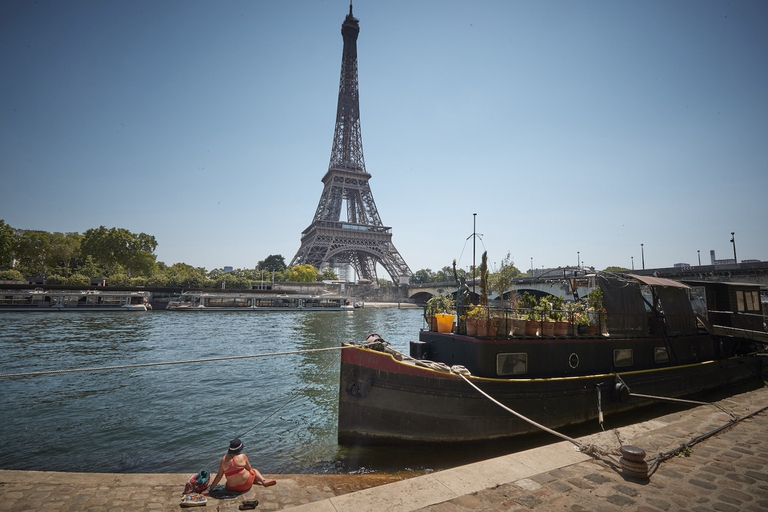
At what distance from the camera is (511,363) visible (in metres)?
8.59

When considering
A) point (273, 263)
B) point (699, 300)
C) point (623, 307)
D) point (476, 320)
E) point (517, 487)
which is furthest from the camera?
point (273, 263)

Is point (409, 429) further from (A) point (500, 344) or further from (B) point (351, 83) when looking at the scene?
(B) point (351, 83)

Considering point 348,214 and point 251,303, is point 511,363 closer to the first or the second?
point 251,303

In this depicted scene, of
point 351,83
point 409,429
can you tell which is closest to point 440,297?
point 409,429

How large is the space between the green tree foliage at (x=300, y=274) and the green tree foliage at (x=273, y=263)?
27.1 metres

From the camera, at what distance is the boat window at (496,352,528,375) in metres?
8.48

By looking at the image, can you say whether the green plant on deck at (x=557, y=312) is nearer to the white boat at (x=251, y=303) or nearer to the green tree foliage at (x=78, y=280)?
the white boat at (x=251, y=303)

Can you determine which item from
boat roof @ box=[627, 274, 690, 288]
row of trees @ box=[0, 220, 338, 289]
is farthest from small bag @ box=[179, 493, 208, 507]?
row of trees @ box=[0, 220, 338, 289]

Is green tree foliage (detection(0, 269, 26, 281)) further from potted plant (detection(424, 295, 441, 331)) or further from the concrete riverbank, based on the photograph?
potted plant (detection(424, 295, 441, 331))

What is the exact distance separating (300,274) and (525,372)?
81.1m

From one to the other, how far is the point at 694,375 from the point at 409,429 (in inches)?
395

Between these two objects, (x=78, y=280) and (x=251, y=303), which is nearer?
(x=251, y=303)

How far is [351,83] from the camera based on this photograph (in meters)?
96.3

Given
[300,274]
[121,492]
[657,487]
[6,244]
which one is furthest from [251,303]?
[657,487]
